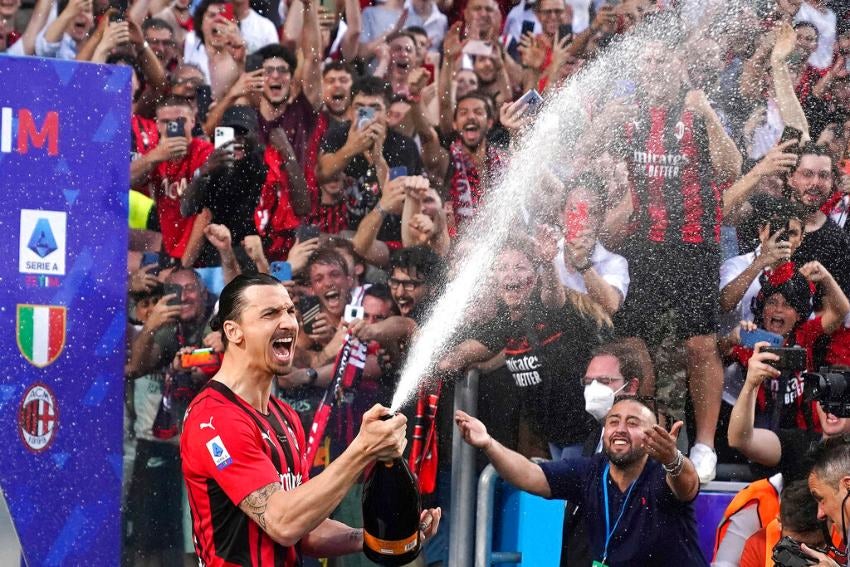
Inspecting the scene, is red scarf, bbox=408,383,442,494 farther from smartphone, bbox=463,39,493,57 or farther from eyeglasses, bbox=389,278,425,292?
smartphone, bbox=463,39,493,57

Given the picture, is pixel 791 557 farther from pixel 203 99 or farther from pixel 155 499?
pixel 203 99

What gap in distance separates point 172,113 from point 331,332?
1.43 meters

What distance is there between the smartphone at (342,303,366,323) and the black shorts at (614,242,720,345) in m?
1.35

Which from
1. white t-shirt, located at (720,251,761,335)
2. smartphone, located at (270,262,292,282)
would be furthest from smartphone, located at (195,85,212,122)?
Answer: white t-shirt, located at (720,251,761,335)

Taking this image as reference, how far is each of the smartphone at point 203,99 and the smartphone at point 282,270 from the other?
899 millimetres

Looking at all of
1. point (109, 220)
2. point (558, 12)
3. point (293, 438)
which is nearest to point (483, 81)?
point (558, 12)

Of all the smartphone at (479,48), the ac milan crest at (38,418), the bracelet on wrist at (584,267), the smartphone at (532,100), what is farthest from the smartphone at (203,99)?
the bracelet on wrist at (584,267)

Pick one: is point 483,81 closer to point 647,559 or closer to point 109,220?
point 109,220

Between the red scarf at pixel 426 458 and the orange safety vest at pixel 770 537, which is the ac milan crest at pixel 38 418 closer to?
the red scarf at pixel 426 458

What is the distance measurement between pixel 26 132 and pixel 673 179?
11.2 feet

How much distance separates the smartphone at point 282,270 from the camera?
6.84m

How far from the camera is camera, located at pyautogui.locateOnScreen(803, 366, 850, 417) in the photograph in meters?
4.85

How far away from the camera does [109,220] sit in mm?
6156

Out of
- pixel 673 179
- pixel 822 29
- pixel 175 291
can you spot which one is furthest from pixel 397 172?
pixel 822 29
